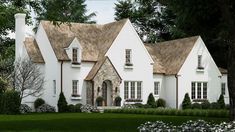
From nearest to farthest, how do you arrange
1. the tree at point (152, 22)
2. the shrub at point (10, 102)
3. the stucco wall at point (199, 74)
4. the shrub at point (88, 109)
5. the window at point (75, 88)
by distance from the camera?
the shrub at point (10, 102)
the shrub at point (88, 109)
the window at point (75, 88)
the stucco wall at point (199, 74)
the tree at point (152, 22)

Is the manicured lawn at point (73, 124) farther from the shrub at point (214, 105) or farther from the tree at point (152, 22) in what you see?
the tree at point (152, 22)

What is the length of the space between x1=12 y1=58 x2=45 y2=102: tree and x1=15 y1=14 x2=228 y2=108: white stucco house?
187 cm

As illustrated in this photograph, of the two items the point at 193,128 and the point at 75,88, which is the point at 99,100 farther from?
the point at 193,128

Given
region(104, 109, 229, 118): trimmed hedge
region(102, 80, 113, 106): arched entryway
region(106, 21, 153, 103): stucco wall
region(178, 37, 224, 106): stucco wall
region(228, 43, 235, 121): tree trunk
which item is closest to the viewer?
region(228, 43, 235, 121): tree trunk

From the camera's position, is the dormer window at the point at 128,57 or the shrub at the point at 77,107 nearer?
the shrub at the point at 77,107

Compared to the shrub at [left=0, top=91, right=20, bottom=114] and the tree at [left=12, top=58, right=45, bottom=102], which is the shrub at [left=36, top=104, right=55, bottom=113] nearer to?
the tree at [left=12, top=58, right=45, bottom=102]

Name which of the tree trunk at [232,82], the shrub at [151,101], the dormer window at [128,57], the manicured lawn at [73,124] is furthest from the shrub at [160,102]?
the tree trunk at [232,82]

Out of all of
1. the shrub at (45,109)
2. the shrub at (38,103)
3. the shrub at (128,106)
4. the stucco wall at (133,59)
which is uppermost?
the stucco wall at (133,59)

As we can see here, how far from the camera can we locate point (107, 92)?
143 feet

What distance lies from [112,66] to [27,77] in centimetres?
777

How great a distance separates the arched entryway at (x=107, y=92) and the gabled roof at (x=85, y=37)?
2.26 meters

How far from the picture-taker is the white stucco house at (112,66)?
139ft

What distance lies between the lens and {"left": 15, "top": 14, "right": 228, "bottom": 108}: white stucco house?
4231cm

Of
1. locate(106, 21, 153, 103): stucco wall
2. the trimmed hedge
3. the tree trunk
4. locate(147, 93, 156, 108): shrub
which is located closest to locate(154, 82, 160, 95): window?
locate(106, 21, 153, 103): stucco wall
